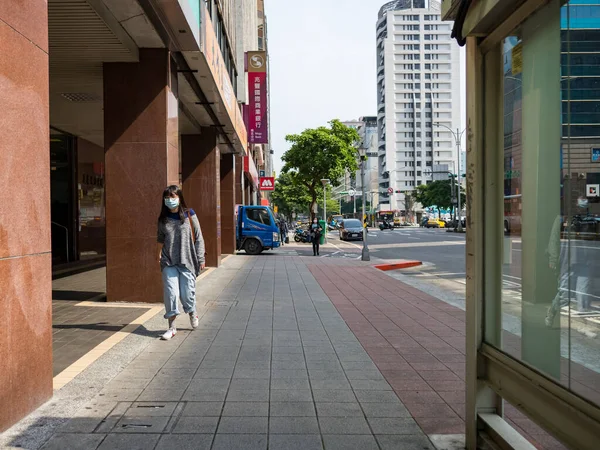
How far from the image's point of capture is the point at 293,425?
155 inches

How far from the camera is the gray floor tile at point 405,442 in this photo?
11.7 ft

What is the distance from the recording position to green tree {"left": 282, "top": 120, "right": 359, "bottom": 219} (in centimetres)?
4425

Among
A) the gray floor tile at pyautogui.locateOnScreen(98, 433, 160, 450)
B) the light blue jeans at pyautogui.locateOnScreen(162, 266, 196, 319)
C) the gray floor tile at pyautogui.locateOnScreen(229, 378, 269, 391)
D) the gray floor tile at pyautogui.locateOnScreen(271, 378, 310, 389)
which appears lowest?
the gray floor tile at pyautogui.locateOnScreen(271, 378, 310, 389)

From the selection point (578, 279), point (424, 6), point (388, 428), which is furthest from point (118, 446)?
point (424, 6)

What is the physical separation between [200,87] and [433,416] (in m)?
10.6

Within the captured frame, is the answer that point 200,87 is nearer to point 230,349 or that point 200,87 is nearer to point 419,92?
point 230,349

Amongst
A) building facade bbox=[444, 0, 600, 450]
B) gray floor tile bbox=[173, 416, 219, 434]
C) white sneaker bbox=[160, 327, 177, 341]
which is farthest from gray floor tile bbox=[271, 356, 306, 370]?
building facade bbox=[444, 0, 600, 450]

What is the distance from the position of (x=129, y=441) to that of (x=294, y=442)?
1071mm

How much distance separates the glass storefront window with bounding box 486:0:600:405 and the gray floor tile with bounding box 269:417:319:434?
144 cm

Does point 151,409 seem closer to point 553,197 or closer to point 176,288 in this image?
point 176,288

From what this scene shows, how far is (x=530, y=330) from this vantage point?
9.66 ft

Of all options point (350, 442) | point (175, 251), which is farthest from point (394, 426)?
point (175, 251)

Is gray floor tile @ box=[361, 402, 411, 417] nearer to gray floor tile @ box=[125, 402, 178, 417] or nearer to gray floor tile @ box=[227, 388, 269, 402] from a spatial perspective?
gray floor tile @ box=[227, 388, 269, 402]

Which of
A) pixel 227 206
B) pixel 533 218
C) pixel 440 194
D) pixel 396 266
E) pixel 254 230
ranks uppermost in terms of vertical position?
pixel 440 194
